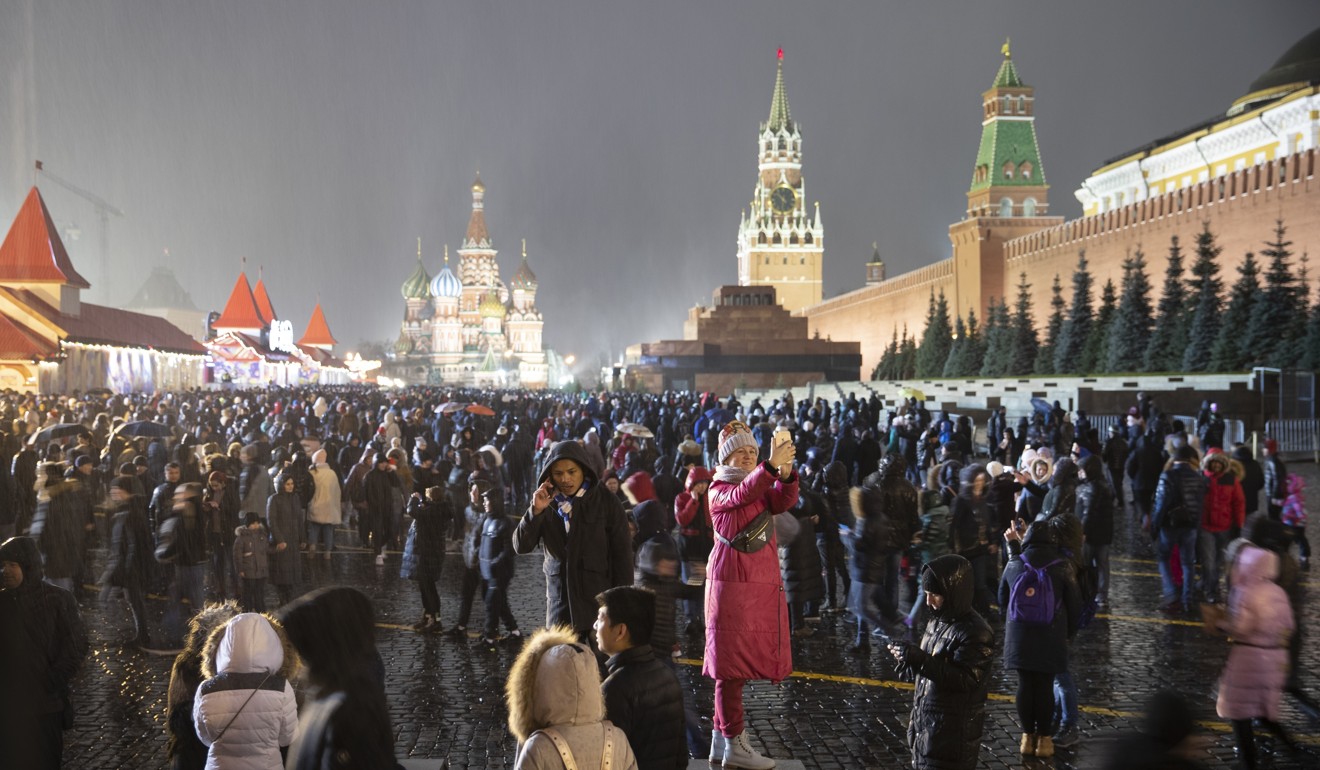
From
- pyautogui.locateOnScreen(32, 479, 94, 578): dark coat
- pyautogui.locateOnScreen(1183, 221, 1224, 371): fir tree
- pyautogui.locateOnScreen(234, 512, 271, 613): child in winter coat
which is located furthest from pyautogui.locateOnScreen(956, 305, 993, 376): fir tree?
pyautogui.locateOnScreen(32, 479, 94, 578): dark coat

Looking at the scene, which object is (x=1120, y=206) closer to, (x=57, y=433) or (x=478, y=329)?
(x=57, y=433)

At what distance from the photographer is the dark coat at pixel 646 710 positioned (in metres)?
2.59

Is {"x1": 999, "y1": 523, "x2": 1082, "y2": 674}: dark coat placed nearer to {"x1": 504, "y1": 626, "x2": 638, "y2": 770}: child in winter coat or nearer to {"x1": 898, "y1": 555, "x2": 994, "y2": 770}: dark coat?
{"x1": 898, "y1": 555, "x2": 994, "y2": 770}: dark coat

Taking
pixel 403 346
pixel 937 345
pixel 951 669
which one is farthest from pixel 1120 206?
pixel 403 346

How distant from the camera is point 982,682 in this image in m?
3.22

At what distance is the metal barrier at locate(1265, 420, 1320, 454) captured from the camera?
50.9 feet

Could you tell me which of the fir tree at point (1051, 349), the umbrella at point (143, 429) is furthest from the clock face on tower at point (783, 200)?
the umbrella at point (143, 429)

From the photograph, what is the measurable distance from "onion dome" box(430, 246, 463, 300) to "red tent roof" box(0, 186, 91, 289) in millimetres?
68468

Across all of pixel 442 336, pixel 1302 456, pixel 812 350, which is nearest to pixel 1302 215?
pixel 1302 456

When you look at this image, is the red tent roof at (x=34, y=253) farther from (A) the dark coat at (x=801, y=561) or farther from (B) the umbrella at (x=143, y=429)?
(A) the dark coat at (x=801, y=561)

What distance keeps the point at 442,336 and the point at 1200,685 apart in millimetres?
92770

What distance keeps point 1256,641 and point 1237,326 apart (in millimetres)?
20194

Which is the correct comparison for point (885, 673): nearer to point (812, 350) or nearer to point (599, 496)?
point (599, 496)

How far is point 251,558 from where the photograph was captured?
20.2 feet
